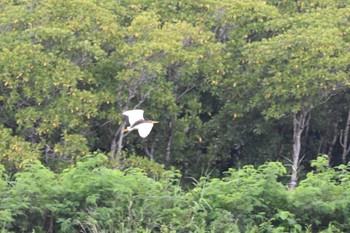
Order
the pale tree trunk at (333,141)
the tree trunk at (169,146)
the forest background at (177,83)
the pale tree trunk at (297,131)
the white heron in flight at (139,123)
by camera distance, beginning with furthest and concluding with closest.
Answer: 1. the pale tree trunk at (333,141)
2. the tree trunk at (169,146)
3. the pale tree trunk at (297,131)
4. the forest background at (177,83)
5. the white heron in flight at (139,123)

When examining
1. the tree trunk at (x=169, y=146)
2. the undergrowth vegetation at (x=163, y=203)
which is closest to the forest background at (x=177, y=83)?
the tree trunk at (x=169, y=146)

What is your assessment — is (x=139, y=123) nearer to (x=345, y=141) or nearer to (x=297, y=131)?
(x=297, y=131)

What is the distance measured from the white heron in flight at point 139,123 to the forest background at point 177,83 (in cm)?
47

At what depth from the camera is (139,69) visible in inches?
457

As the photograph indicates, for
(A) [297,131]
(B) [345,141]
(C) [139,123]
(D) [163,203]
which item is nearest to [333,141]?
(B) [345,141]

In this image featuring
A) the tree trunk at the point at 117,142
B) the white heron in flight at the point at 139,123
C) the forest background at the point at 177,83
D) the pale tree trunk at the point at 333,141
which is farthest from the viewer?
the pale tree trunk at the point at 333,141

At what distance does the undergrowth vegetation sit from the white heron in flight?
289 centimetres

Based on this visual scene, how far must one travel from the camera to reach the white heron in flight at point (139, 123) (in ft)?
35.6

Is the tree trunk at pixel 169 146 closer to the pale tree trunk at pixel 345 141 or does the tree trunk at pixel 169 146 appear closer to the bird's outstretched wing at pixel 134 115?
the bird's outstretched wing at pixel 134 115

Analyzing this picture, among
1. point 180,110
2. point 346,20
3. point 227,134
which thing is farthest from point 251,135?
point 346,20

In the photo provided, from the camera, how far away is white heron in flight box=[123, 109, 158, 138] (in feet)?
35.6

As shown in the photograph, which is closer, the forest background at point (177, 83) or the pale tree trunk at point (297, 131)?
the forest background at point (177, 83)

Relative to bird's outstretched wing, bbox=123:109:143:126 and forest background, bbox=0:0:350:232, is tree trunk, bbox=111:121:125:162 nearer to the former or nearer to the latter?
forest background, bbox=0:0:350:232

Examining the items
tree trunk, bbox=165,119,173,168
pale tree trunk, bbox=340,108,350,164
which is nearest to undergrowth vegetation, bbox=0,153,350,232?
tree trunk, bbox=165,119,173,168
